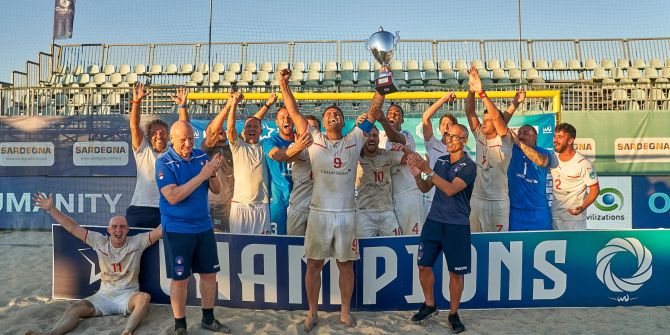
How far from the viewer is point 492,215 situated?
5.31 meters

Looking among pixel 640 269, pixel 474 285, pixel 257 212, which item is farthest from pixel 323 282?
pixel 640 269

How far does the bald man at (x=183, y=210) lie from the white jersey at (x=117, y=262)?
774 millimetres

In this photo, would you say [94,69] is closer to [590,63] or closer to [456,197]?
[456,197]

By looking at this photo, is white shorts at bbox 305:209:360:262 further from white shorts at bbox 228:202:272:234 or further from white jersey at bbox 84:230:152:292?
white jersey at bbox 84:230:152:292

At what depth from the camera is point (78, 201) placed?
9641mm

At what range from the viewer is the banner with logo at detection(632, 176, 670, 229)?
9523 mm

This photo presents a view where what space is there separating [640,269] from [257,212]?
3.88 metres

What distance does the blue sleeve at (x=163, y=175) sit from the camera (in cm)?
401

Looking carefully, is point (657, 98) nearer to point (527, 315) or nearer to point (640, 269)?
point (640, 269)

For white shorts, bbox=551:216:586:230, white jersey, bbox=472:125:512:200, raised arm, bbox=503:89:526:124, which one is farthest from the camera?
raised arm, bbox=503:89:526:124

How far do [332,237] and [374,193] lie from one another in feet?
3.24

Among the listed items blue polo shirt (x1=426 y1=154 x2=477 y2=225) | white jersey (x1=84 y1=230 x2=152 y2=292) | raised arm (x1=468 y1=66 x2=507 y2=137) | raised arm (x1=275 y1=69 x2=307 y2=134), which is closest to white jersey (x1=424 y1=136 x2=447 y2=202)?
raised arm (x1=468 y1=66 x2=507 y2=137)

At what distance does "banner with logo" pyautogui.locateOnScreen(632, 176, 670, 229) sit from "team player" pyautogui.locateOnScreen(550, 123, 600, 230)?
5052 millimetres

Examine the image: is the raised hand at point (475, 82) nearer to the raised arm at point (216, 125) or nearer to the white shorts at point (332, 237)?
the white shorts at point (332, 237)
